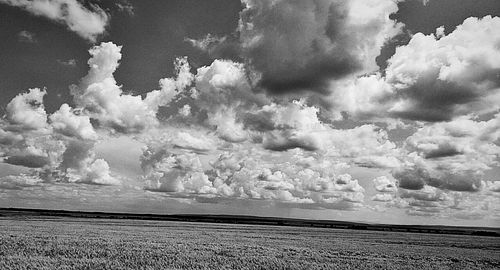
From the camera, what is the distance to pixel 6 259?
837 inches

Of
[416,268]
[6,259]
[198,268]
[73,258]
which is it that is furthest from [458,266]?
[6,259]

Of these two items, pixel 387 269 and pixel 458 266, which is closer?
pixel 387 269

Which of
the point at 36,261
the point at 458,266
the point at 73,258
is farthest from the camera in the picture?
the point at 458,266

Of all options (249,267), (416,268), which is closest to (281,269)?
(249,267)

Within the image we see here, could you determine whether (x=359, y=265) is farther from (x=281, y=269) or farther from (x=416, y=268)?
(x=281, y=269)

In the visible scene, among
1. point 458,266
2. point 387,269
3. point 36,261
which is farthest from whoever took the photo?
point 458,266

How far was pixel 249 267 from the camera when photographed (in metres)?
22.1

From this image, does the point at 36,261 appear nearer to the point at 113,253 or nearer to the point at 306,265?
the point at 113,253

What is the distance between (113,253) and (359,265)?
15.5 meters

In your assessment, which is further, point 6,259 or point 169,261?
point 169,261

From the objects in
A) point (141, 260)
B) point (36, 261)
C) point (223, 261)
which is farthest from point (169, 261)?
point (36, 261)

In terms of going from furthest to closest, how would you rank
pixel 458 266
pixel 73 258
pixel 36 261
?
pixel 458 266 → pixel 73 258 → pixel 36 261

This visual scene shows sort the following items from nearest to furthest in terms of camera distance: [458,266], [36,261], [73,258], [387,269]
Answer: [36,261] → [73,258] → [387,269] → [458,266]

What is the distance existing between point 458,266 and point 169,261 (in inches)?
771
